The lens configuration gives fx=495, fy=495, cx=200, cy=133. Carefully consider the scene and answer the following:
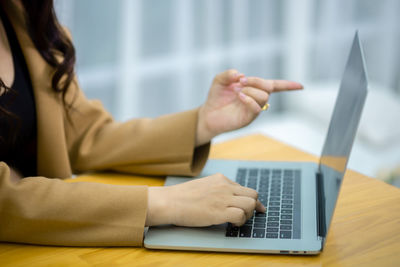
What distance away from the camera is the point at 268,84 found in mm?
953

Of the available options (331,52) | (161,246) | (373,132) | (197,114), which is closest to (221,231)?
(161,246)

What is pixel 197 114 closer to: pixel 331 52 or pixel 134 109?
pixel 134 109

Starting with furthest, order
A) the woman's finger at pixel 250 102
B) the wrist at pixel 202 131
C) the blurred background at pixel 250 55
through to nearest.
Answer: the blurred background at pixel 250 55
the wrist at pixel 202 131
the woman's finger at pixel 250 102

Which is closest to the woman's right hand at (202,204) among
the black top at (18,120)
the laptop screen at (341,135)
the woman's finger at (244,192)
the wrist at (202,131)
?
the woman's finger at (244,192)

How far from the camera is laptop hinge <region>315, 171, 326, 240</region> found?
731mm

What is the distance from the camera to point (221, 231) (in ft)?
2.46

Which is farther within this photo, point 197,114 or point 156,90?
point 156,90

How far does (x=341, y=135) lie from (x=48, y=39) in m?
0.65

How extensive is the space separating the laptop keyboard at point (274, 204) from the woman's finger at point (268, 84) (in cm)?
16

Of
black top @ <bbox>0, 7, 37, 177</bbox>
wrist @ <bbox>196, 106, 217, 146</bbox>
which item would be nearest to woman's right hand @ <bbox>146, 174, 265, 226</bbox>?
wrist @ <bbox>196, 106, 217, 146</bbox>

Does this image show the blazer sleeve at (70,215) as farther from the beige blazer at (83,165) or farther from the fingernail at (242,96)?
the fingernail at (242,96)

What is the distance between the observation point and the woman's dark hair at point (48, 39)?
1.03m

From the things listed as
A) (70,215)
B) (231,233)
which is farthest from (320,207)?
(70,215)

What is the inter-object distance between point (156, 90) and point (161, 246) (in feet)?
5.67
